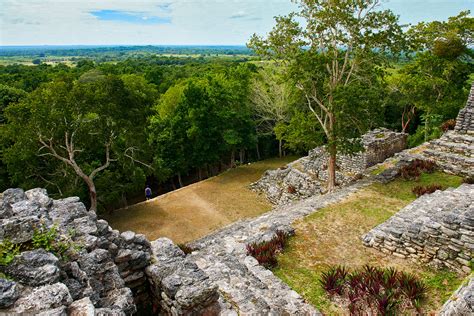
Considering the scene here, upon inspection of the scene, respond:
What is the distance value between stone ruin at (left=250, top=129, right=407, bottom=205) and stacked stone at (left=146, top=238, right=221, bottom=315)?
15.3 meters

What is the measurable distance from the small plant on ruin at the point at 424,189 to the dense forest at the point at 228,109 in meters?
3.54

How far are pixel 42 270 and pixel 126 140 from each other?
17.0 metres

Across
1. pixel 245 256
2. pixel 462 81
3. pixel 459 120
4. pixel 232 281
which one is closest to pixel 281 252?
pixel 245 256

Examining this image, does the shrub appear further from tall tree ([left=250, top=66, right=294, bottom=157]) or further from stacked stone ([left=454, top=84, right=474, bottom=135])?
tall tree ([left=250, top=66, right=294, bottom=157])

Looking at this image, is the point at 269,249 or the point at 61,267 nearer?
the point at 61,267

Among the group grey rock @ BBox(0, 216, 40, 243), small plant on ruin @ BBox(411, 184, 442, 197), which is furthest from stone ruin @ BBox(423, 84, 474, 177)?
grey rock @ BBox(0, 216, 40, 243)

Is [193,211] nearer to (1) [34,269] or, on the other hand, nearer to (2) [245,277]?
(2) [245,277]

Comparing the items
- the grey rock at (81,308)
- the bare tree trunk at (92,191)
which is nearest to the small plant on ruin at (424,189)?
the grey rock at (81,308)

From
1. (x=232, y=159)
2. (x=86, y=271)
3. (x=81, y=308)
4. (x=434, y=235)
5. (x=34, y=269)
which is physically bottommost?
(x=232, y=159)

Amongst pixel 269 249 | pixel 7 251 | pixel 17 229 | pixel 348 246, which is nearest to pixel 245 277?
pixel 269 249

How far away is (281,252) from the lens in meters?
11.0

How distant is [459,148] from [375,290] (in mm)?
13050

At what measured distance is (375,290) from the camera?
815 cm

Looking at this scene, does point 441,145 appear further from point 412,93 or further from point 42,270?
point 42,270
